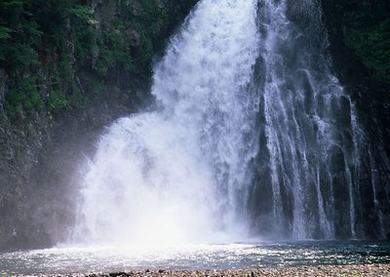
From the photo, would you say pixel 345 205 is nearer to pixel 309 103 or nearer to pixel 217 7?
pixel 309 103

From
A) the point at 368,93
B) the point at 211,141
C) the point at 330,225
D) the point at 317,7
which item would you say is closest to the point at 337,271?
the point at 330,225

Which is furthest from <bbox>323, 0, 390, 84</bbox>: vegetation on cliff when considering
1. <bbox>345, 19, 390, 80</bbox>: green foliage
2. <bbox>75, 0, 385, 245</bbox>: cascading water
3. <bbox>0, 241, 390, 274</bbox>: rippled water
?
<bbox>0, 241, 390, 274</bbox>: rippled water

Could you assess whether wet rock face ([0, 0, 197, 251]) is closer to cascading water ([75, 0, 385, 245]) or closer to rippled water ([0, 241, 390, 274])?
cascading water ([75, 0, 385, 245])

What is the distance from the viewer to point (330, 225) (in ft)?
101

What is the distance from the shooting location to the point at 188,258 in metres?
19.8

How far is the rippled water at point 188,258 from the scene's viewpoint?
17.6 metres

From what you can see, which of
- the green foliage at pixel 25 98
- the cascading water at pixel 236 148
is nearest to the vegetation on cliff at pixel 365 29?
the cascading water at pixel 236 148

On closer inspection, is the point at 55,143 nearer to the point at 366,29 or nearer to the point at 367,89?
the point at 367,89

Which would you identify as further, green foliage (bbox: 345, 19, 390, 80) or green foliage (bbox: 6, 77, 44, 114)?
green foliage (bbox: 345, 19, 390, 80)

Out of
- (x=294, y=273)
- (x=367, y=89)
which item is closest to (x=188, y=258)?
(x=294, y=273)

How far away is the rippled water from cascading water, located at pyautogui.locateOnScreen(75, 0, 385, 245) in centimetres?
557

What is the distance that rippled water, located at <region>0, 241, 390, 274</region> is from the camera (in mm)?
→ 17641

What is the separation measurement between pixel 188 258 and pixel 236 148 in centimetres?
1427

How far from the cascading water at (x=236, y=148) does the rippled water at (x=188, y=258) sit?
5.57 metres
